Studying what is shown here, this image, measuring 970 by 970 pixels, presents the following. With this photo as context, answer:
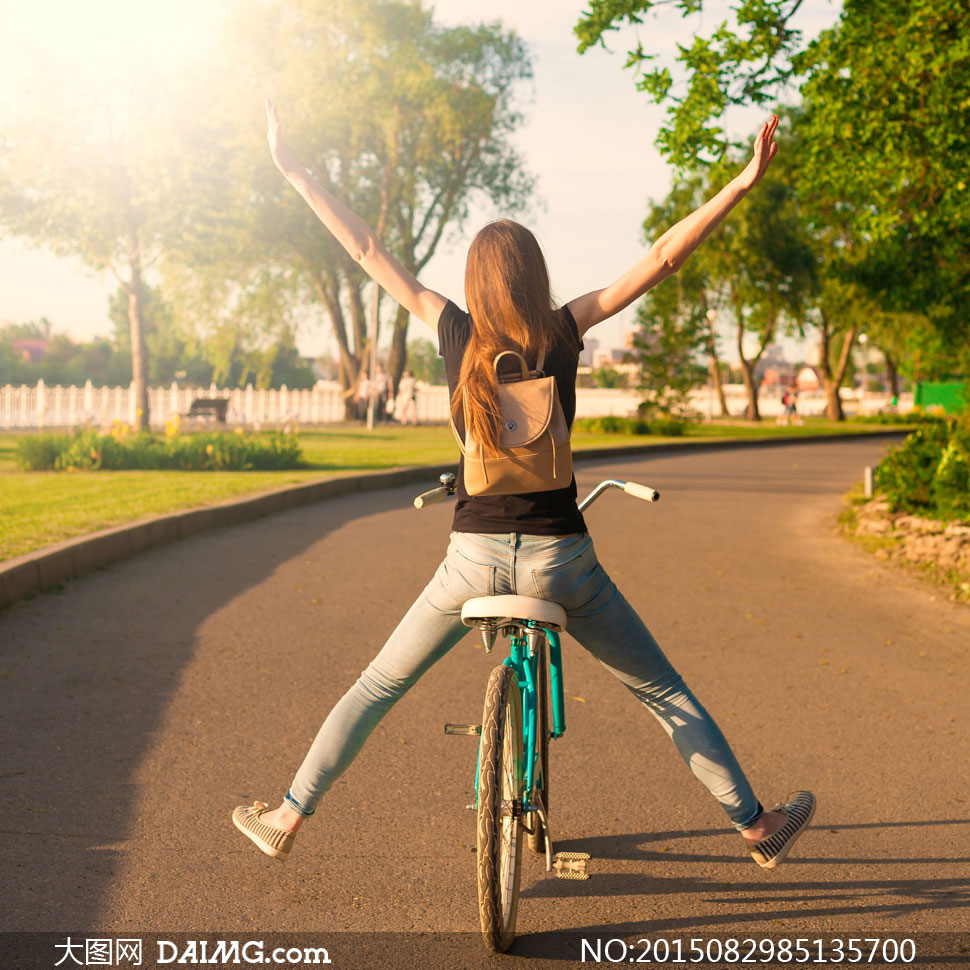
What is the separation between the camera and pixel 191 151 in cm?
2670

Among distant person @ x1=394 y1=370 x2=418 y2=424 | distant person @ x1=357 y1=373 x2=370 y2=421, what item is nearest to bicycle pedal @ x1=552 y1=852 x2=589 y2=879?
distant person @ x1=357 y1=373 x2=370 y2=421

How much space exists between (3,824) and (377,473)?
13.7 meters

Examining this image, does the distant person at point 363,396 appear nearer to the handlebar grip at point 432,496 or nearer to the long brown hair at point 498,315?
the handlebar grip at point 432,496

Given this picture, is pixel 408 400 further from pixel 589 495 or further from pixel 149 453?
pixel 589 495

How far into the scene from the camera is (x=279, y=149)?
148 inches

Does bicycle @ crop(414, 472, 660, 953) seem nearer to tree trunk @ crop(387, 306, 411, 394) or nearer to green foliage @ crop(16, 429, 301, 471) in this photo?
green foliage @ crop(16, 429, 301, 471)

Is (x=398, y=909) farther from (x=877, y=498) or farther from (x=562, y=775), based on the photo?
(x=877, y=498)

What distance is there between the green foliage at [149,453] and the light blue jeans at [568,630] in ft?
50.0

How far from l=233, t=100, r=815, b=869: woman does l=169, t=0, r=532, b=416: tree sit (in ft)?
107

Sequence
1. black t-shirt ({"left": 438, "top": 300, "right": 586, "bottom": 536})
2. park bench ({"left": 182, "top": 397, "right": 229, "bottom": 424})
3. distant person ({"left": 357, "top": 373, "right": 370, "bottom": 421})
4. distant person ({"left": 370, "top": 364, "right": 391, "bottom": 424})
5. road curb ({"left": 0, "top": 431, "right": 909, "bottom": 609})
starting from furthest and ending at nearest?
1. distant person ({"left": 370, "top": 364, "right": 391, "bottom": 424})
2. distant person ({"left": 357, "top": 373, "right": 370, "bottom": 421})
3. park bench ({"left": 182, "top": 397, "right": 229, "bottom": 424})
4. road curb ({"left": 0, "top": 431, "right": 909, "bottom": 609})
5. black t-shirt ({"left": 438, "top": 300, "right": 586, "bottom": 536})

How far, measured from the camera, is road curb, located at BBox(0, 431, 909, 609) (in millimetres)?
8172

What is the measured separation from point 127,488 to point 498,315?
12126mm

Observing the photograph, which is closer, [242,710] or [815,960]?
[815,960]

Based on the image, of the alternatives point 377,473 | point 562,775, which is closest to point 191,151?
point 377,473
